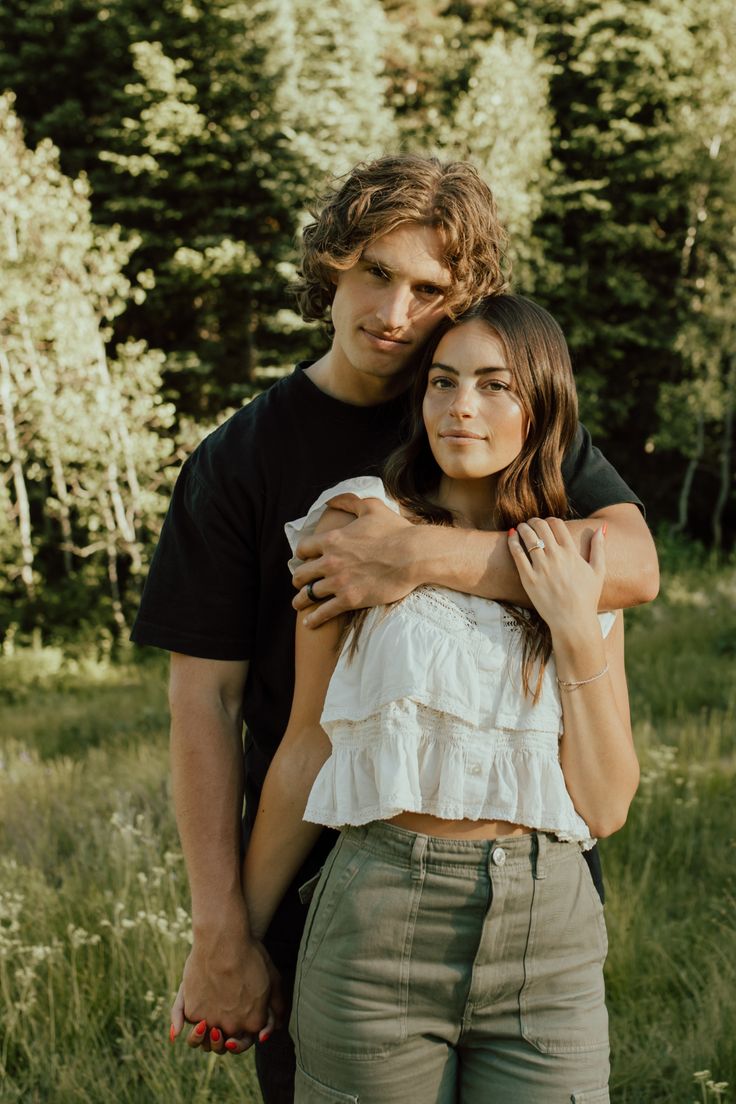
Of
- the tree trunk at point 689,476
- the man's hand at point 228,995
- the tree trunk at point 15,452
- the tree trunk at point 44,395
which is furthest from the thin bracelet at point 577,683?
the tree trunk at point 689,476

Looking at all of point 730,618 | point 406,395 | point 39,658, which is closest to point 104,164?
point 39,658

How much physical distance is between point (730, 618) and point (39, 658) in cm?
972

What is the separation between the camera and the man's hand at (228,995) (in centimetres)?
187

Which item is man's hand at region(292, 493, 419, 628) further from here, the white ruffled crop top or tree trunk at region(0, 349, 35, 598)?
tree trunk at region(0, 349, 35, 598)

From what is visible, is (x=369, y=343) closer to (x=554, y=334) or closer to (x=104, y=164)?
(x=554, y=334)

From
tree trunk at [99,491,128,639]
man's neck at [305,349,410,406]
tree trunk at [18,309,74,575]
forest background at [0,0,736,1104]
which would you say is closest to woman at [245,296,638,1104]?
man's neck at [305,349,410,406]

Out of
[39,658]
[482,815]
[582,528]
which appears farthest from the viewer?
[39,658]

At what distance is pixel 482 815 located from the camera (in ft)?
5.21

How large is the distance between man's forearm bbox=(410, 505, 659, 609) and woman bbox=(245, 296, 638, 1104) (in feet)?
0.09

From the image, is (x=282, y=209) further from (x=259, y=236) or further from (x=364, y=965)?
(x=364, y=965)

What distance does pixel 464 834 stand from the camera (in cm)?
161

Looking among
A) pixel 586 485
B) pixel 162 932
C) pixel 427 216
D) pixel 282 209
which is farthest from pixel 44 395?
pixel 586 485

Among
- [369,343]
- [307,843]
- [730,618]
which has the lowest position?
[730,618]

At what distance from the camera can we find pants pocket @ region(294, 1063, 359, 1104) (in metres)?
1.59
